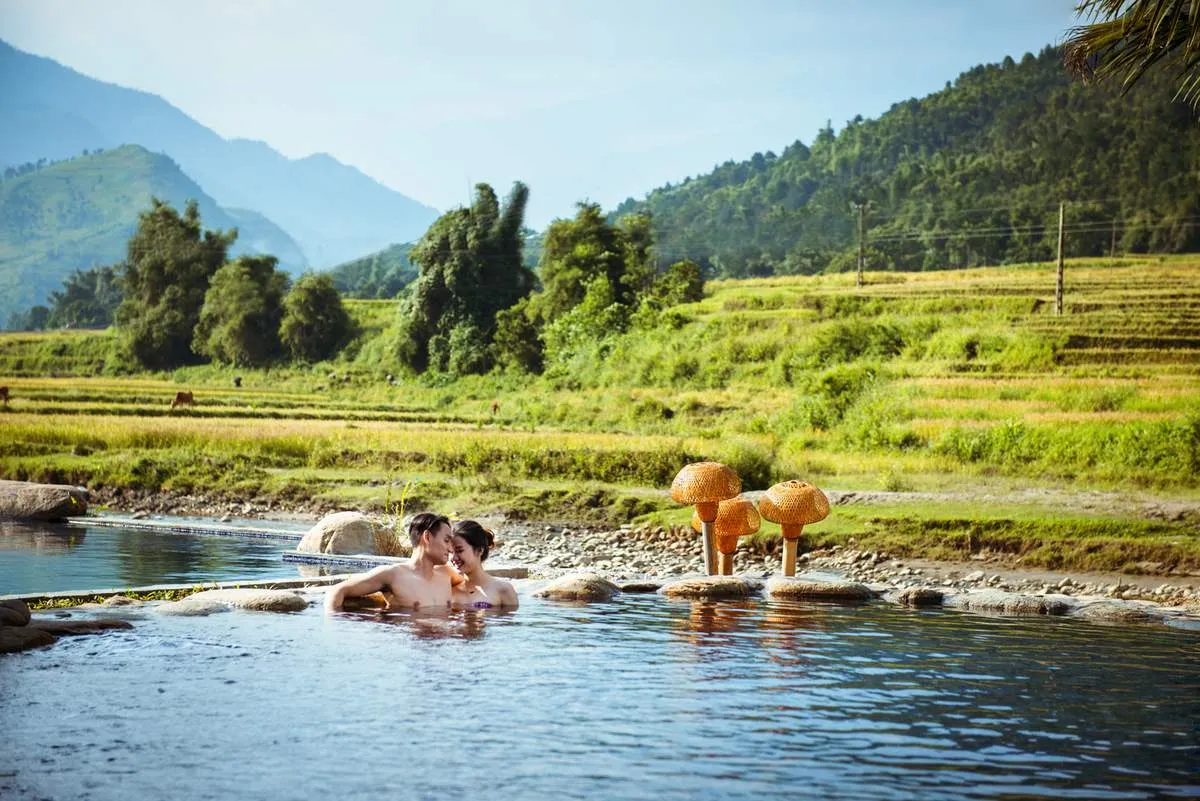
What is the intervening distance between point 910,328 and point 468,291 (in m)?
23.1

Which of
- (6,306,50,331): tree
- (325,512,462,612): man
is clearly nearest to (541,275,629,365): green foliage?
(325,512,462,612): man

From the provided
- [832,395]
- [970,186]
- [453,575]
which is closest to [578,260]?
[832,395]

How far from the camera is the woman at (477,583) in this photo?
36.2 feet

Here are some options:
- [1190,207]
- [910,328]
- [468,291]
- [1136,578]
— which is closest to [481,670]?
[1136,578]

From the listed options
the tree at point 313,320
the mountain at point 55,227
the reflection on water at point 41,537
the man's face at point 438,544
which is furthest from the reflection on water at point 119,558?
the mountain at point 55,227

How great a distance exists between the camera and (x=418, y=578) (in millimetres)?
10805

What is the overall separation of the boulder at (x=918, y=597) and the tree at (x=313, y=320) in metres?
51.1

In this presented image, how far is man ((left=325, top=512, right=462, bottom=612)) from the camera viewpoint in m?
10.5

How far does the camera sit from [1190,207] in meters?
60.6

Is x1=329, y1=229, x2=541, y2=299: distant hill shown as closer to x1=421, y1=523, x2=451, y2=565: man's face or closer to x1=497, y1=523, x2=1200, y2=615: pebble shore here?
x1=497, y1=523, x2=1200, y2=615: pebble shore

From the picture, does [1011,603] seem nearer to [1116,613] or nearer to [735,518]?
[1116,613]

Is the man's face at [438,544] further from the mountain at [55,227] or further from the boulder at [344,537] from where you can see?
the mountain at [55,227]

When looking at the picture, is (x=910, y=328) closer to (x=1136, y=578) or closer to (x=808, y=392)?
(x=808, y=392)

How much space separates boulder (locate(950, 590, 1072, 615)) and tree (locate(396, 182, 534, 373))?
44.7 metres
